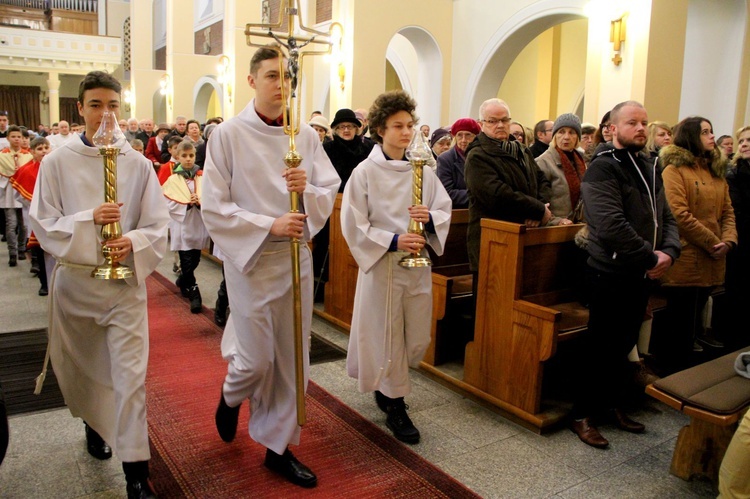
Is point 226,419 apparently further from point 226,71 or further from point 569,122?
point 226,71

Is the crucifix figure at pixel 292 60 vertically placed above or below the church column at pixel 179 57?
below

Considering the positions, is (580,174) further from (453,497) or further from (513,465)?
(453,497)

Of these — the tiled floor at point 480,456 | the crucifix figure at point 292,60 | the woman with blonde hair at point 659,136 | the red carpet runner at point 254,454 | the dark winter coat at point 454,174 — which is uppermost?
the crucifix figure at point 292,60

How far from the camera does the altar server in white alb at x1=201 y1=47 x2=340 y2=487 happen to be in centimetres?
279

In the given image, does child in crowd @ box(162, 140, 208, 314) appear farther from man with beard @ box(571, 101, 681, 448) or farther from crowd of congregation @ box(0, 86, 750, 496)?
man with beard @ box(571, 101, 681, 448)

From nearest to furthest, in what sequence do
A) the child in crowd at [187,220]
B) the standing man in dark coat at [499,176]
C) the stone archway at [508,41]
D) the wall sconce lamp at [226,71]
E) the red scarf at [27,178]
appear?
the standing man in dark coat at [499,176], the child in crowd at [187,220], the red scarf at [27,178], the stone archway at [508,41], the wall sconce lamp at [226,71]

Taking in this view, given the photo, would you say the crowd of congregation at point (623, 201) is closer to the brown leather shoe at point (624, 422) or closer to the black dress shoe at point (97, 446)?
the brown leather shoe at point (624, 422)

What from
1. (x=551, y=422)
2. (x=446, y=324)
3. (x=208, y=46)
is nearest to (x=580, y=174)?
(x=446, y=324)

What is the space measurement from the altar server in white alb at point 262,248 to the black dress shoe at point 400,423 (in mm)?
626

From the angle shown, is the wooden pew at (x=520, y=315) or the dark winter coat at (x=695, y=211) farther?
the dark winter coat at (x=695, y=211)

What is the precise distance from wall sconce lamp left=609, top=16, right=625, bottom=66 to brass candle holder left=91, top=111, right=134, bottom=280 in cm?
588

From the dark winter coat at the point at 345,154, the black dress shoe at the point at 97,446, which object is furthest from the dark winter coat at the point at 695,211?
the black dress shoe at the point at 97,446

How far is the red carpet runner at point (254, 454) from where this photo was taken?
2850 millimetres

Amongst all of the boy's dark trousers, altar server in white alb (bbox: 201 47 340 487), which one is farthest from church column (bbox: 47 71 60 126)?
altar server in white alb (bbox: 201 47 340 487)
